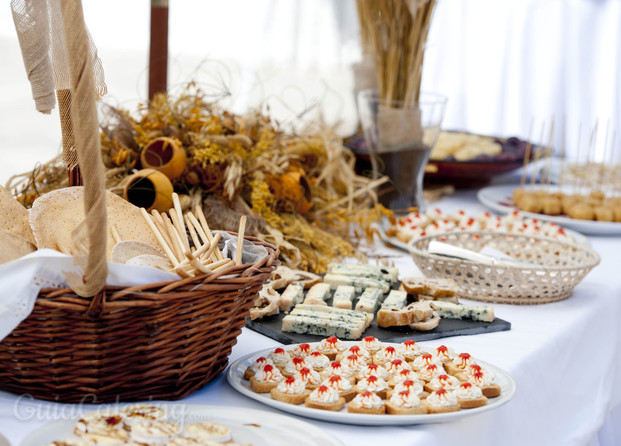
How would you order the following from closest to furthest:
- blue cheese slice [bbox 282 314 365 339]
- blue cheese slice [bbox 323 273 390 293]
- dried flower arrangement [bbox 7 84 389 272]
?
1. blue cheese slice [bbox 282 314 365 339]
2. blue cheese slice [bbox 323 273 390 293]
3. dried flower arrangement [bbox 7 84 389 272]

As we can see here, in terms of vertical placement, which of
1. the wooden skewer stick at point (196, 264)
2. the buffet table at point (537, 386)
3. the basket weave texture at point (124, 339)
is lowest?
the buffet table at point (537, 386)

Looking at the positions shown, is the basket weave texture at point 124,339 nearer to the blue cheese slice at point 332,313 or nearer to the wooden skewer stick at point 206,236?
the wooden skewer stick at point 206,236

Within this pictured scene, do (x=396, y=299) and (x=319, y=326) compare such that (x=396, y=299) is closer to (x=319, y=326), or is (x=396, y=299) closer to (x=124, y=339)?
(x=319, y=326)

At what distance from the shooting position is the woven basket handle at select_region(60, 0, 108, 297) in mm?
666

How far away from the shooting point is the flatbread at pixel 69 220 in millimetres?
871

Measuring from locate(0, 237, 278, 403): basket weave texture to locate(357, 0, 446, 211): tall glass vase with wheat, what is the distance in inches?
44.9

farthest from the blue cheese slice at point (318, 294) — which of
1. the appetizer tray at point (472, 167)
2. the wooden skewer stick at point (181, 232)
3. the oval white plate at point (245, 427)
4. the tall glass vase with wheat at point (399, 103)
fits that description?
the appetizer tray at point (472, 167)

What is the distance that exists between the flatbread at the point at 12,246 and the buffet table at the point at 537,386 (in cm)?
16

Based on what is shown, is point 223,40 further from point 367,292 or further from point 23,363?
point 23,363

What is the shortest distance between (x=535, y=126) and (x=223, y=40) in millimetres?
2580

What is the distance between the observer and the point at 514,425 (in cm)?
98

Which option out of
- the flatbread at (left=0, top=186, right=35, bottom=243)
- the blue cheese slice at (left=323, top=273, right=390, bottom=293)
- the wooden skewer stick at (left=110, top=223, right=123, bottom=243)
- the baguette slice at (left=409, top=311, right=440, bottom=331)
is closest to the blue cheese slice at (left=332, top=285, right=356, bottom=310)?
the blue cheese slice at (left=323, top=273, right=390, bottom=293)

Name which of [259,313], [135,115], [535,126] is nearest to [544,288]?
[259,313]

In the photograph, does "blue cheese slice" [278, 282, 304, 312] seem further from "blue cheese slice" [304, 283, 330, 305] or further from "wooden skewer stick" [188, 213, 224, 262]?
"wooden skewer stick" [188, 213, 224, 262]
